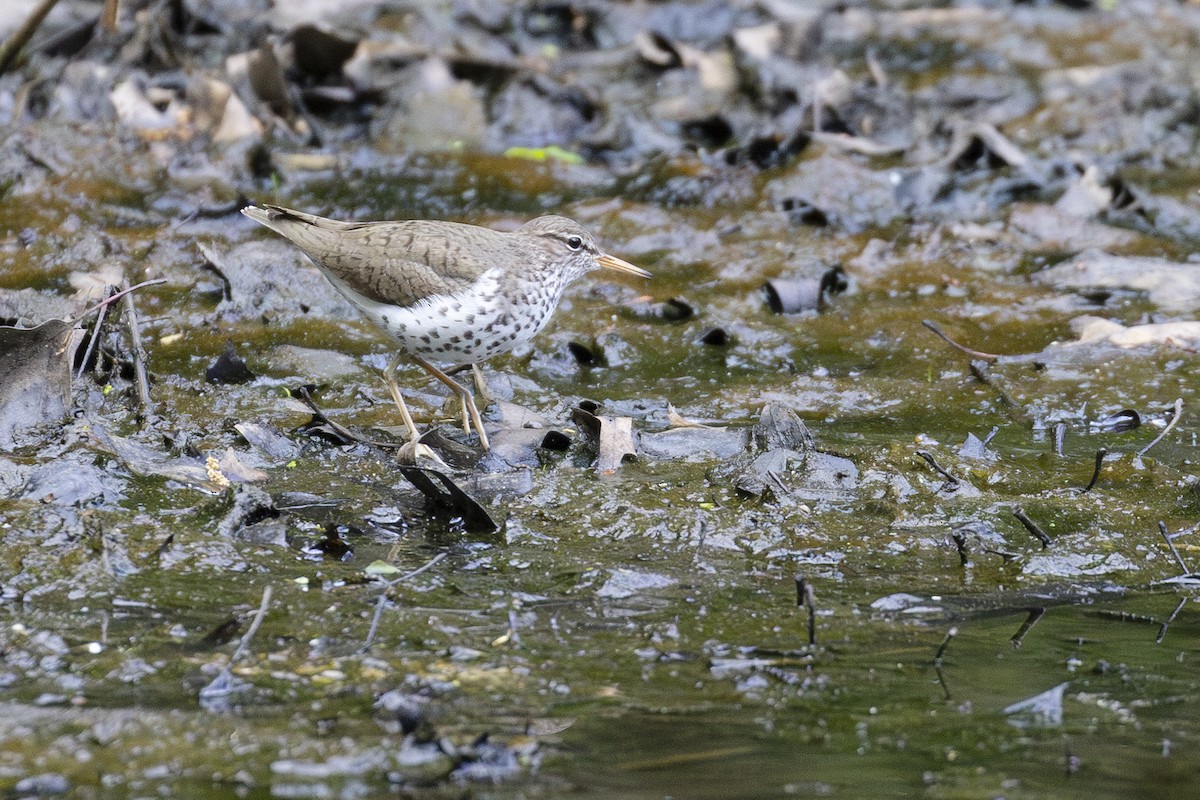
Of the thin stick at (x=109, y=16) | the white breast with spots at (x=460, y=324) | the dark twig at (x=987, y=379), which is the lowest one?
the dark twig at (x=987, y=379)

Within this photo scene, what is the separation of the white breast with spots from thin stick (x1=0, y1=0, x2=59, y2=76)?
3103 millimetres

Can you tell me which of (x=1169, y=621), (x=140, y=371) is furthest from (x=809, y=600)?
(x=140, y=371)

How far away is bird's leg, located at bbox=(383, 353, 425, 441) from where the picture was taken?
5.69 m

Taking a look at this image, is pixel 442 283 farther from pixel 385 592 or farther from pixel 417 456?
pixel 385 592

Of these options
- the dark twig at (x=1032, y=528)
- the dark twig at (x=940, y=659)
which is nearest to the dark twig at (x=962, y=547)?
the dark twig at (x=1032, y=528)

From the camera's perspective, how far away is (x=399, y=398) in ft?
19.3

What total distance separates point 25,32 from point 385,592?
5.03 metres

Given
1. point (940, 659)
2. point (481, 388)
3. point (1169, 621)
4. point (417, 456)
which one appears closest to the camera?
point (940, 659)

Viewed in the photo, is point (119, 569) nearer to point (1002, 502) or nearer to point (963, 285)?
point (1002, 502)

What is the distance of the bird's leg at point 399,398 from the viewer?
569 centimetres

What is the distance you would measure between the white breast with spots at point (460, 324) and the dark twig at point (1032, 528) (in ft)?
7.67

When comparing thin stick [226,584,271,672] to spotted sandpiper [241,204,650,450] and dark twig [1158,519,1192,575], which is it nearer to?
spotted sandpiper [241,204,650,450]

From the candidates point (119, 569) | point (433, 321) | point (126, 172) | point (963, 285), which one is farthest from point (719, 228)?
point (119, 569)

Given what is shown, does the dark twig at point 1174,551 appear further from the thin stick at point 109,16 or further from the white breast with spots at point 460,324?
the thin stick at point 109,16
